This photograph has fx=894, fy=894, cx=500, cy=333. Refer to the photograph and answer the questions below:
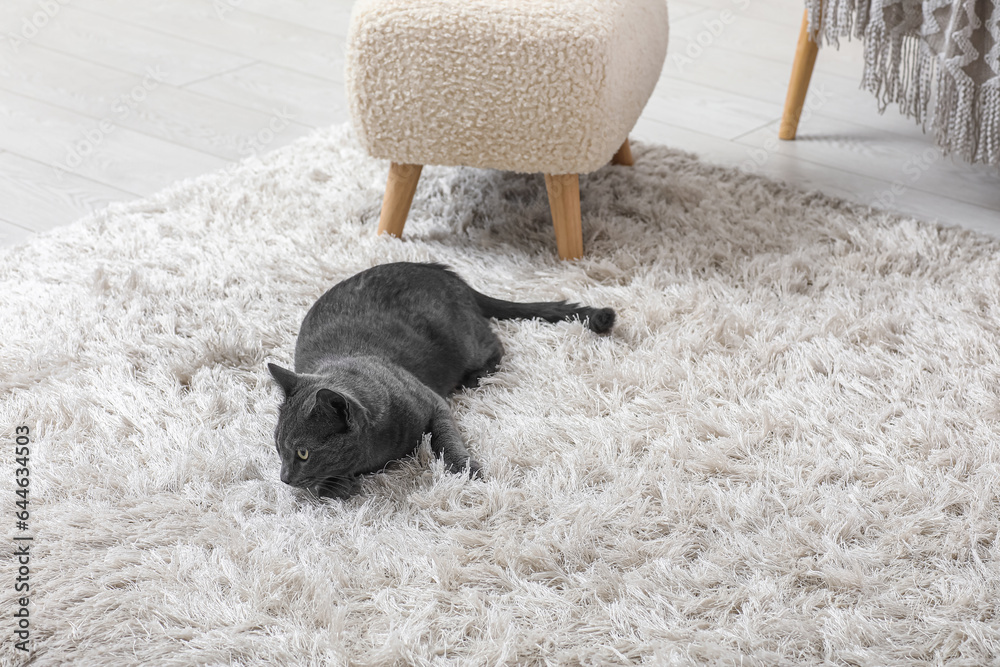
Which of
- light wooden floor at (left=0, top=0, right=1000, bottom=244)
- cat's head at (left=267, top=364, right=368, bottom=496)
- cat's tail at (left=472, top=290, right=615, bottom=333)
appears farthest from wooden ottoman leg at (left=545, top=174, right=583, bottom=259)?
cat's head at (left=267, top=364, right=368, bottom=496)

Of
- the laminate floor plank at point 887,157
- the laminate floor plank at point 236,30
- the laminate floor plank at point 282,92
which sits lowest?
the laminate floor plank at point 282,92

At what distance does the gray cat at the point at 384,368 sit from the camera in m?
0.95

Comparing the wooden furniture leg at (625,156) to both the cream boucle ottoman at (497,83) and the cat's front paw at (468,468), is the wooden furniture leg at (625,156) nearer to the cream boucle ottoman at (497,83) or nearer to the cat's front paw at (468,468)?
the cream boucle ottoman at (497,83)

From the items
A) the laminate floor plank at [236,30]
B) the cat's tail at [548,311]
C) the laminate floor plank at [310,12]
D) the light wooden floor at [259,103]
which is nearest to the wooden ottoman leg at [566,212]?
the cat's tail at [548,311]

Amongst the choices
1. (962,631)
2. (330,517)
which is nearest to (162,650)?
(330,517)

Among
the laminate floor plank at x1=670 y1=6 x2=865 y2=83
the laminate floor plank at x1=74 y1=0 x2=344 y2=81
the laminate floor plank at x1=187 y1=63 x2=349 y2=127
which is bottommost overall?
the laminate floor plank at x1=187 y1=63 x2=349 y2=127

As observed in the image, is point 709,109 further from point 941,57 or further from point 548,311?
point 548,311

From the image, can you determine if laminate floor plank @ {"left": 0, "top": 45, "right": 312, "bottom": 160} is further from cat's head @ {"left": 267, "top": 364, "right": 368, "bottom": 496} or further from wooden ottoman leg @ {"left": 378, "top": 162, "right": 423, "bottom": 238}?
cat's head @ {"left": 267, "top": 364, "right": 368, "bottom": 496}

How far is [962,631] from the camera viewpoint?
2.60 ft

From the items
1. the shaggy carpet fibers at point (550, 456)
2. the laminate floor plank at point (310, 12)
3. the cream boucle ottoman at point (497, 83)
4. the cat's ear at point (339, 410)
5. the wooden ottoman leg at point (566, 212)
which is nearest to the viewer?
the shaggy carpet fibers at point (550, 456)

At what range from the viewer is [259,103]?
2.23 metres

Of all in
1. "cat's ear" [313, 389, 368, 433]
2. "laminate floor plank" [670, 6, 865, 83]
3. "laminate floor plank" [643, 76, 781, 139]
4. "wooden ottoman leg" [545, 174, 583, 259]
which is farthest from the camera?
"laminate floor plank" [670, 6, 865, 83]

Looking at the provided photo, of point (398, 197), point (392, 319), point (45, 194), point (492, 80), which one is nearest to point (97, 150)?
point (45, 194)

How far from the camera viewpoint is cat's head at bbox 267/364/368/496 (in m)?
0.94
